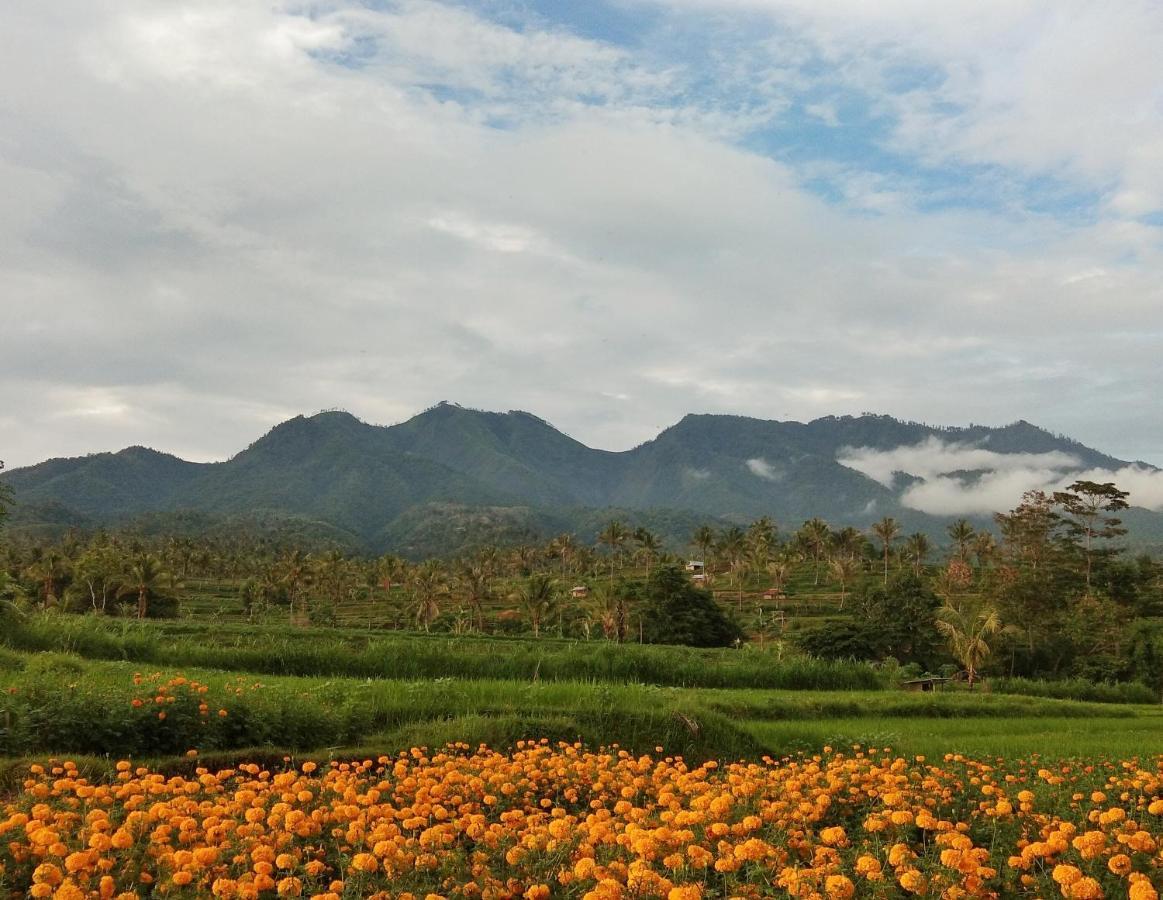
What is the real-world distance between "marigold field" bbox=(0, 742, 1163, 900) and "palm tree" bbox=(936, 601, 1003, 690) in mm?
35321

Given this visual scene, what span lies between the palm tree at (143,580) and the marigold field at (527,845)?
5492cm

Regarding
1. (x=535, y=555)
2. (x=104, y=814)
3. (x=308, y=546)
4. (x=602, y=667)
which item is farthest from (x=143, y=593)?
(x=308, y=546)

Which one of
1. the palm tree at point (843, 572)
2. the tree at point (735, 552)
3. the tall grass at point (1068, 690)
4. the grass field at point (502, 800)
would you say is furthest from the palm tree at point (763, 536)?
the grass field at point (502, 800)

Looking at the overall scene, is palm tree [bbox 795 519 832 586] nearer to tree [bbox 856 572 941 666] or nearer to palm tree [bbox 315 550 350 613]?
tree [bbox 856 572 941 666]

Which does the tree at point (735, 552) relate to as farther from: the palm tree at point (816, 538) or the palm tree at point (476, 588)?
the palm tree at point (476, 588)

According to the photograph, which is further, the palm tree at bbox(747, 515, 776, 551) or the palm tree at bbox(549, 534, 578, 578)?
the palm tree at bbox(549, 534, 578, 578)

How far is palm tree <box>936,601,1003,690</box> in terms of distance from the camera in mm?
42625

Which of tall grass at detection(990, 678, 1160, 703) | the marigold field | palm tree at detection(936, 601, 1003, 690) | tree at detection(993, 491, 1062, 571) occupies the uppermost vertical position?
tree at detection(993, 491, 1062, 571)

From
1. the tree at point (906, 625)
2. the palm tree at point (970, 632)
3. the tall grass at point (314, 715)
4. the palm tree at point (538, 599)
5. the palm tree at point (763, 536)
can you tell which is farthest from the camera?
the palm tree at point (763, 536)

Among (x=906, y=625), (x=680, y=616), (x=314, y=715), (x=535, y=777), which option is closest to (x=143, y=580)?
(x=680, y=616)

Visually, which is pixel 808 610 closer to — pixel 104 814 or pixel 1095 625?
pixel 1095 625

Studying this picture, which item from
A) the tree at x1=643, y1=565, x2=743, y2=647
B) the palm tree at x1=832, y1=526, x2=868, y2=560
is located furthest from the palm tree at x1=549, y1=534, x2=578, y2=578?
the tree at x1=643, y1=565, x2=743, y2=647

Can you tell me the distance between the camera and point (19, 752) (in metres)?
8.65

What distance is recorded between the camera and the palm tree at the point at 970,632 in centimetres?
4262
